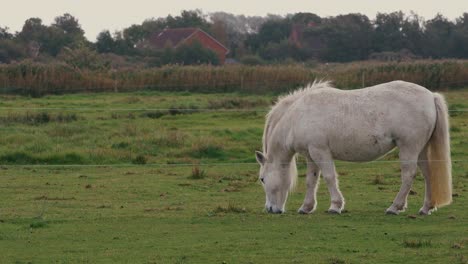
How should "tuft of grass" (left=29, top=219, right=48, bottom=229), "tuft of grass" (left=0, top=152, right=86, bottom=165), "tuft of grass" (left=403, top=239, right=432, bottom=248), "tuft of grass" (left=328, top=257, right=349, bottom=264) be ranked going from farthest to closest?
"tuft of grass" (left=0, top=152, right=86, bottom=165) < "tuft of grass" (left=29, top=219, right=48, bottom=229) < "tuft of grass" (left=403, top=239, right=432, bottom=248) < "tuft of grass" (left=328, top=257, right=349, bottom=264)

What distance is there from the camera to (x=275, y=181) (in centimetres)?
1519

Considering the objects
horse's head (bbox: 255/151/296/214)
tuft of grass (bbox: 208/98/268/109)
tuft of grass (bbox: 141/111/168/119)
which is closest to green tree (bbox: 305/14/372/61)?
tuft of grass (bbox: 208/98/268/109)

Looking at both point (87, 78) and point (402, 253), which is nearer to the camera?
point (402, 253)

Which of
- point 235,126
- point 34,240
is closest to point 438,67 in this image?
point 235,126

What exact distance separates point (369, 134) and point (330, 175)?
0.92 meters

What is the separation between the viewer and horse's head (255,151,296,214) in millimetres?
15117

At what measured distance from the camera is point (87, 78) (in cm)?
3772

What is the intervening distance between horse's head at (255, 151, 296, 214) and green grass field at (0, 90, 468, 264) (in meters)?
0.40

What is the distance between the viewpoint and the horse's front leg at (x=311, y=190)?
1491 cm

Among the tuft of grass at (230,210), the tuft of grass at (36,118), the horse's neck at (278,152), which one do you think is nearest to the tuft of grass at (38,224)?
the tuft of grass at (230,210)

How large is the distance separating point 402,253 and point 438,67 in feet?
91.7

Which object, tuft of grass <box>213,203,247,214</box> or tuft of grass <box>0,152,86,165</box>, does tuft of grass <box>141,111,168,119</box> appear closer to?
tuft of grass <box>0,152,86,165</box>

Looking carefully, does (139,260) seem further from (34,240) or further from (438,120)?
(438,120)

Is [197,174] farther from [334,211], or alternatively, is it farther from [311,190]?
[334,211]
